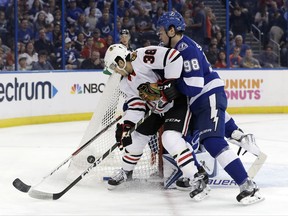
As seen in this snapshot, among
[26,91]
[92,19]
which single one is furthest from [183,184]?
[92,19]

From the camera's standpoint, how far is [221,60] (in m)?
11.3

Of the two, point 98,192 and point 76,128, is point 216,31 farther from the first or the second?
point 98,192

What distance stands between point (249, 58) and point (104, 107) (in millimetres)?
6036

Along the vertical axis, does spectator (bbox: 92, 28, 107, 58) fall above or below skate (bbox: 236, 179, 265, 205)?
above

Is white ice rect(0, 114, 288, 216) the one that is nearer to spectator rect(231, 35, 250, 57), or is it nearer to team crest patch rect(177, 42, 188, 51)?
team crest patch rect(177, 42, 188, 51)

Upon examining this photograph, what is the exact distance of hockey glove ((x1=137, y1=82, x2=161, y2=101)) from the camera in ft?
16.1

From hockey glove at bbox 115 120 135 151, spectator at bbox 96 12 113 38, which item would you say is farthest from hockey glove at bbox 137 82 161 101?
spectator at bbox 96 12 113 38

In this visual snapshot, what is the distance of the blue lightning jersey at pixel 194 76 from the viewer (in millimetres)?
4793

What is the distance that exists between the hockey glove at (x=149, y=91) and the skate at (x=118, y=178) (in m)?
0.58

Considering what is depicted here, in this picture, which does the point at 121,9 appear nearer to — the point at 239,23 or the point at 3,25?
the point at 239,23

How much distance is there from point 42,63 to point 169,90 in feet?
17.7

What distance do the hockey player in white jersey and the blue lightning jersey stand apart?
5 centimetres

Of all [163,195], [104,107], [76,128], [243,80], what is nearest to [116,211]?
[163,195]

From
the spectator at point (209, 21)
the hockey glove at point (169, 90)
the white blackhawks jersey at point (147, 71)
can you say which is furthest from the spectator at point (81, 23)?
the hockey glove at point (169, 90)
